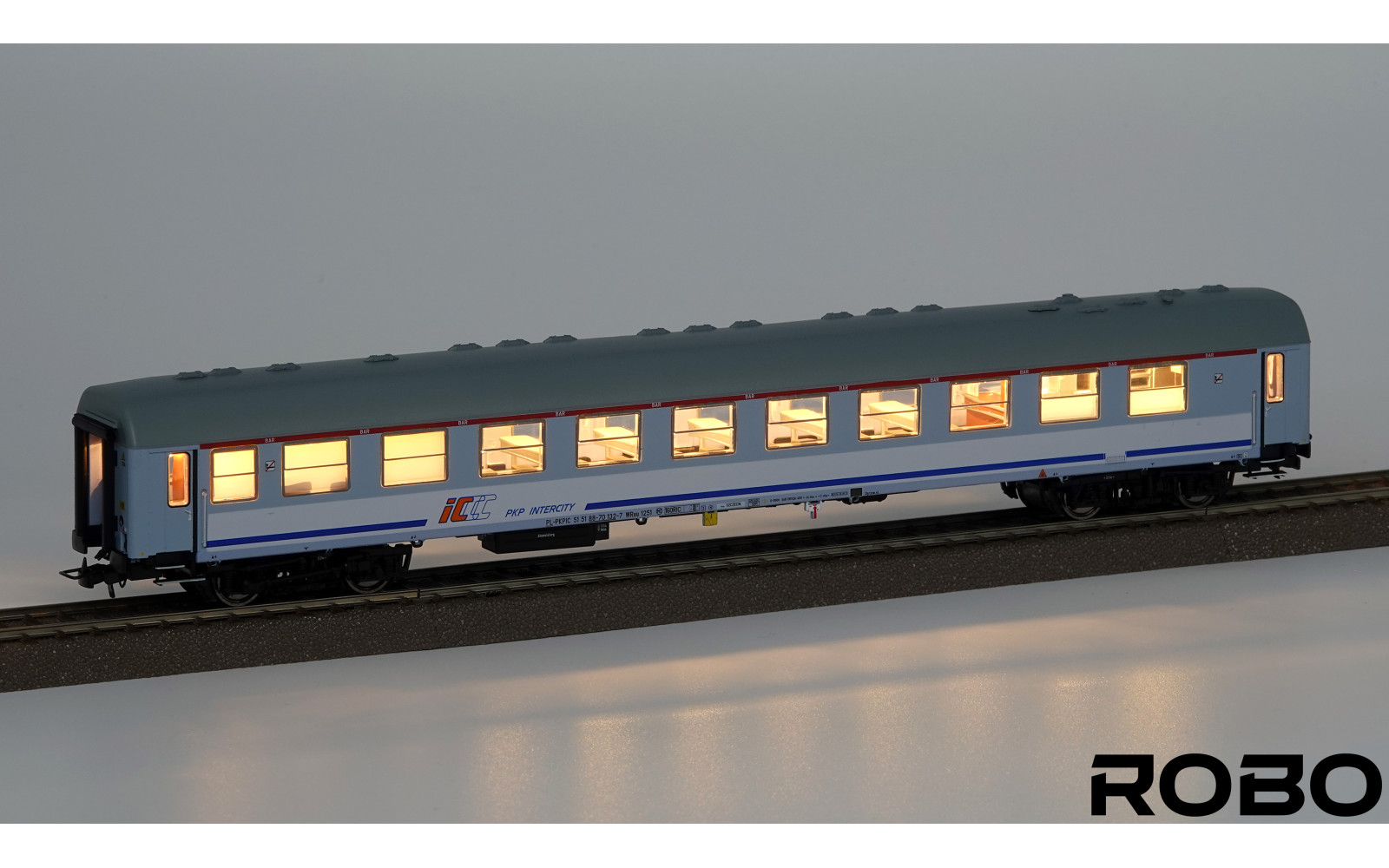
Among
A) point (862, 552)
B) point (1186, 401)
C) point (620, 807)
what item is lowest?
point (620, 807)

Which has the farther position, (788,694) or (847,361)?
(847,361)

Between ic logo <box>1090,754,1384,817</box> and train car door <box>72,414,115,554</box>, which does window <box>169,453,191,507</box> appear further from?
ic logo <box>1090,754,1384,817</box>

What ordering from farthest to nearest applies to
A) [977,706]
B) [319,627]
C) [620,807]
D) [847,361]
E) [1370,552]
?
[1370,552] < [847,361] < [319,627] < [977,706] < [620,807]

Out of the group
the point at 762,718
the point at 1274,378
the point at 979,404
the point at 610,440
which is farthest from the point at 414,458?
the point at 1274,378

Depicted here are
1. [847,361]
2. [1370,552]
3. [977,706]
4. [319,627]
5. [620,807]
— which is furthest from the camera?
[1370,552]

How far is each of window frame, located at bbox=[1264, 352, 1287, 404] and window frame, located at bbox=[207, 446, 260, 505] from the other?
14149mm

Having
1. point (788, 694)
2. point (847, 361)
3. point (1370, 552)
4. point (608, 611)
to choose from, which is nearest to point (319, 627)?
point (608, 611)

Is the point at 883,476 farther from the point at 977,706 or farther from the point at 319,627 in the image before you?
the point at 319,627

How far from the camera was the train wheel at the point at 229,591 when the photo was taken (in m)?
28.0

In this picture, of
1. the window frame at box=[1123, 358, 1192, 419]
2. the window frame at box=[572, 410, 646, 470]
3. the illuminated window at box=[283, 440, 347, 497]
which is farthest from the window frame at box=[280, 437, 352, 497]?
the window frame at box=[1123, 358, 1192, 419]

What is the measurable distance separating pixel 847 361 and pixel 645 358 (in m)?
2.74

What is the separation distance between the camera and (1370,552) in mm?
31938

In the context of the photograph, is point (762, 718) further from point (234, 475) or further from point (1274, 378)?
point (1274, 378)

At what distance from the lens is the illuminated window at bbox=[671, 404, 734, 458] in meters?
29.2
